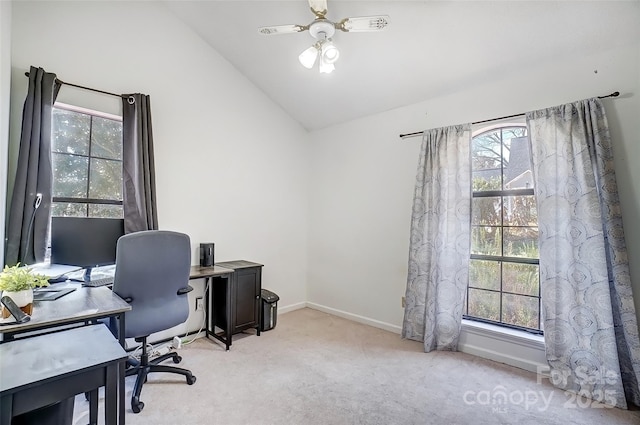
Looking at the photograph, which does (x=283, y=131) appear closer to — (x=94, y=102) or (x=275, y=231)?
(x=275, y=231)

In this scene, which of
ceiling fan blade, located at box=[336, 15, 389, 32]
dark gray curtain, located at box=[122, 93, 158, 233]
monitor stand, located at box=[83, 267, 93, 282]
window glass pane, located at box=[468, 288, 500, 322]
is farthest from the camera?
window glass pane, located at box=[468, 288, 500, 322]

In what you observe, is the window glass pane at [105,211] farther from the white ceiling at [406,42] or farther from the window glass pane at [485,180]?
the window glass pane at [485,180]

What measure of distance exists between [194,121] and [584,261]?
3.80 meters

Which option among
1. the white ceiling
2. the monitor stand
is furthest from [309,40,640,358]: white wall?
the monitor stand

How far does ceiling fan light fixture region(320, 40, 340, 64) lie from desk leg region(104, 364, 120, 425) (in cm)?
221

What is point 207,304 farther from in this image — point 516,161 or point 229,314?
point 516,161

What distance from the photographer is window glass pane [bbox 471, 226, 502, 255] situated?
9.61ft

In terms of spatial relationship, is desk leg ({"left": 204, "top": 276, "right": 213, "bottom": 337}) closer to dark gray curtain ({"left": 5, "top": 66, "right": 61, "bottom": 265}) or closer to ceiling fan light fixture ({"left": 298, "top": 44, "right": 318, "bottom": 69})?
dark gray curtain ({"left": 5, "top": 66, "right": 61, "bottom": 265})

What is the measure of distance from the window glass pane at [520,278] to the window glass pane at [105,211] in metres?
3.75

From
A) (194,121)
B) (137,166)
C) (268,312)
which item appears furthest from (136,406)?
(194,121)

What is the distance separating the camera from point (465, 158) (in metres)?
2.90

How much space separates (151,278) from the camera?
6.84ft

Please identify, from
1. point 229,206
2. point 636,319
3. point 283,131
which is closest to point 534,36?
point 636,319

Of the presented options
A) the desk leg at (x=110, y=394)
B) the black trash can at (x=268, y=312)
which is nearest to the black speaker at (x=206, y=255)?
the black trash can at (x=268, y=312)
